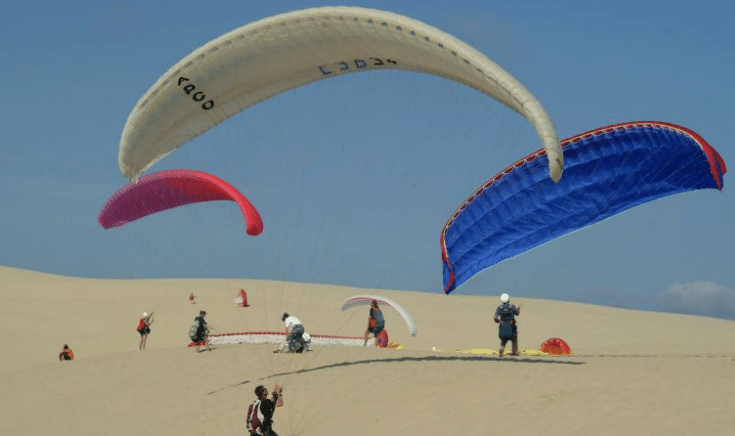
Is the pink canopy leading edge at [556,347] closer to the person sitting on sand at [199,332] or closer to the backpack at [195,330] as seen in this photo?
the person sitting on sand at [199,332]

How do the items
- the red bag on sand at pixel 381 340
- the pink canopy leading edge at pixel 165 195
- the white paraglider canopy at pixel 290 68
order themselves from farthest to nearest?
the red bag on sand at pixel 381 340
the pink canopy leading edge at pixel 165 195
the white paraglider canopy at pixel 290 68

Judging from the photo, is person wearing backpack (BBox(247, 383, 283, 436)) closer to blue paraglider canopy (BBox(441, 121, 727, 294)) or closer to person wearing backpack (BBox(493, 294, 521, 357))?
blue paraglider canopy (BBox(441, 121, 727, 294))

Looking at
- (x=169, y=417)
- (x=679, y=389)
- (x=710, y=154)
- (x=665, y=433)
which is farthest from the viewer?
(x=169, y=417)

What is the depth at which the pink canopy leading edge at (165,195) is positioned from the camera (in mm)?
16656

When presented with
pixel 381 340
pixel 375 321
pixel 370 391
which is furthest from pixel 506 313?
pixel 381 340

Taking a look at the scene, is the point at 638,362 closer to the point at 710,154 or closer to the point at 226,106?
the point at 710,154

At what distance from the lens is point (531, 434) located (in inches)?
493

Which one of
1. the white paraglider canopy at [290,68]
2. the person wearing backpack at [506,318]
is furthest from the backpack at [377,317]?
the white paraglider canopy at [290,68]

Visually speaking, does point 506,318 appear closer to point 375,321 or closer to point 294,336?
point 294,336

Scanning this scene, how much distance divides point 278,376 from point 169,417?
229cm

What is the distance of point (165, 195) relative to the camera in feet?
60.1

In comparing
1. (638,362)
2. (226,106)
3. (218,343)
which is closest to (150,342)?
(218,343)

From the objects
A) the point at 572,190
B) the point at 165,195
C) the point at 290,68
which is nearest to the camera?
the point at 290,68

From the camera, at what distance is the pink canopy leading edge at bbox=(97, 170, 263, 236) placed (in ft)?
54.6
